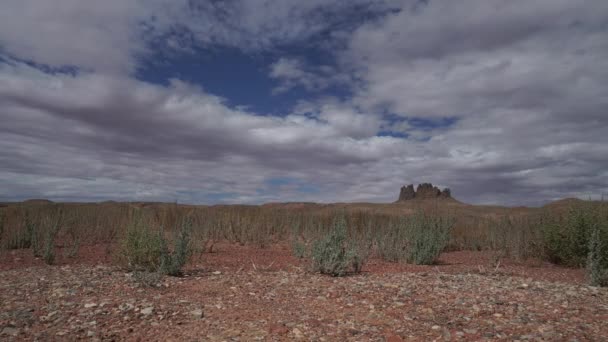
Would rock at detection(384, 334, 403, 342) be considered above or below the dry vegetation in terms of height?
below

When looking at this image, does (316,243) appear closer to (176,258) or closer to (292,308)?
(176,258)

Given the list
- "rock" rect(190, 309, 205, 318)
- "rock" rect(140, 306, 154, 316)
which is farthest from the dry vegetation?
"rock" rect(140, 306, 154, 316)

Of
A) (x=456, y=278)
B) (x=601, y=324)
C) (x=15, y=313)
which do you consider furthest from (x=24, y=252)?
(x=601, y=324)

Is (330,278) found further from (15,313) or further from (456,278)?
(15,313)

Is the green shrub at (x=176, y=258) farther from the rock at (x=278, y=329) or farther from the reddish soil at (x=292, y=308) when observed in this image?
the rock at (x=278, y=329)

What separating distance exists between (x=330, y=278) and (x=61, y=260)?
638cm

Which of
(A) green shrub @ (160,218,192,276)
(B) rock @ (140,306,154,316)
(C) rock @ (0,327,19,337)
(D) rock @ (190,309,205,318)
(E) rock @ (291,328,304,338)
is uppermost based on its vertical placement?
Answer: (A) green shrub @ (160,218,192,276)

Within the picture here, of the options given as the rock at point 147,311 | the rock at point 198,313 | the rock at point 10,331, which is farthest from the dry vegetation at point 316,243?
the rock at point 147,311

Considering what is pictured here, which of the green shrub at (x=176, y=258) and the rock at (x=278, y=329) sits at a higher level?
the green shrub at (x=176, y=258)

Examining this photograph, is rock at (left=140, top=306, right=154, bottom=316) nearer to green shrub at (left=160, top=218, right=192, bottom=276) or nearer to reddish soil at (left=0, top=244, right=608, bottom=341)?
reddish soil at (left=0, top=244, right=608, bottom=341)

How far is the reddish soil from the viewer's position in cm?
427

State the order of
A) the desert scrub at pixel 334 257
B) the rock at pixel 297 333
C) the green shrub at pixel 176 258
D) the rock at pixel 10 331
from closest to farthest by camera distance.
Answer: the rock at pixel 10 331 → the rock at pixel 297 333 → the green shrub at pixel 176 258 → the desert scrub at pixel 334 257

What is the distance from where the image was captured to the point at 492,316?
15.9ft

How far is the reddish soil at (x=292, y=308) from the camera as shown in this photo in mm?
4266
